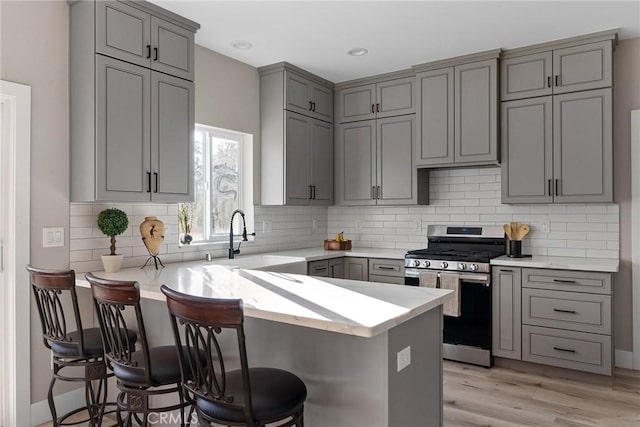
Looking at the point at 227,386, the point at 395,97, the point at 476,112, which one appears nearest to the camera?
the point at 227,386

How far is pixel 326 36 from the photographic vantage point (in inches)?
149

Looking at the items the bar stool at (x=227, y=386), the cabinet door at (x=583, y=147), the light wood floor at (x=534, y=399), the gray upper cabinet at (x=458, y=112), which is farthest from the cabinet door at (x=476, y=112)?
the bar stool at (x=227, y=386)

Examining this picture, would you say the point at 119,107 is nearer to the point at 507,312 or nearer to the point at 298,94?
the point at 298,94

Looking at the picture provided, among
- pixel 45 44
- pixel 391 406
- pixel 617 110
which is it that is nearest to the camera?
pixel 391 406

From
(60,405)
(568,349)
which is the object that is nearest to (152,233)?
(60,405)

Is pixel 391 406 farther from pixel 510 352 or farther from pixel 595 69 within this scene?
pixel 595 69

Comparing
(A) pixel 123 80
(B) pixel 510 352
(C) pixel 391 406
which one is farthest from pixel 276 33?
(B) pixel 510 352

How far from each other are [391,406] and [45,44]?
Result: 9.55ft

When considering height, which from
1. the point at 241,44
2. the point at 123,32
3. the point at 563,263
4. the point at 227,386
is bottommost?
the point at 227,386

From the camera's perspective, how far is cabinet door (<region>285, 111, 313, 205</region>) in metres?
4.54

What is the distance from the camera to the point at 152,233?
3312 millimetres

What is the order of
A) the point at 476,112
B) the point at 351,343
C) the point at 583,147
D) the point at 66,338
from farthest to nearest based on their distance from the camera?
the point at 476,112
the point at 583,147
the point at 66,338
the point at 351,343

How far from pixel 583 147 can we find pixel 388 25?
1.90 metres

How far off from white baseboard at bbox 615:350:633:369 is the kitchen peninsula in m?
2.58
